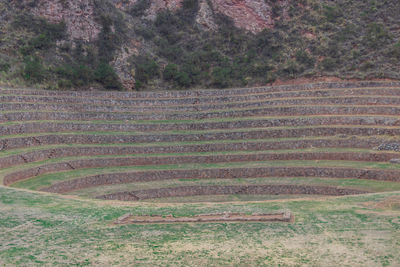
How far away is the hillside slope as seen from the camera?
30844 mm

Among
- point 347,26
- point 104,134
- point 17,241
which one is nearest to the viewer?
point 17,241

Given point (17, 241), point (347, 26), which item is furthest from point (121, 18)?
point (17, 241)

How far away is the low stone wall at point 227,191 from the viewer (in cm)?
1861

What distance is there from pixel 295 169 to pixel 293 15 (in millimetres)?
23978

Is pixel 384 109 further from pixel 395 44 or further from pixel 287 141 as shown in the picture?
pixel 395 44

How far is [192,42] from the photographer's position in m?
38.8

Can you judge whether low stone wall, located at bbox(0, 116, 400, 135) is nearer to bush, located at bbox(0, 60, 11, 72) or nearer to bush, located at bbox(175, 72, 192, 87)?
bush, located at bbox(0, 60, 11, 72)

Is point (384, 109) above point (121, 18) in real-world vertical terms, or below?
below

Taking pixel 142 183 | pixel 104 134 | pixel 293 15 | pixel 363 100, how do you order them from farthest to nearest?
pixel 293 15
pixel 363 100
pixel 104 134
pixel 142 183

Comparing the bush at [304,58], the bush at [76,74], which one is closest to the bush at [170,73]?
the bush at [76,74]

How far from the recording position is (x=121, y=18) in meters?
37.8

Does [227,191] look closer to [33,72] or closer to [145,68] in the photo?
[33,72]

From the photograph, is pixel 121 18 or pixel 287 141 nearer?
pixel 287 141

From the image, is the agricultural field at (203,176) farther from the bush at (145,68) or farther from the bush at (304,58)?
the bush at (304,58)
